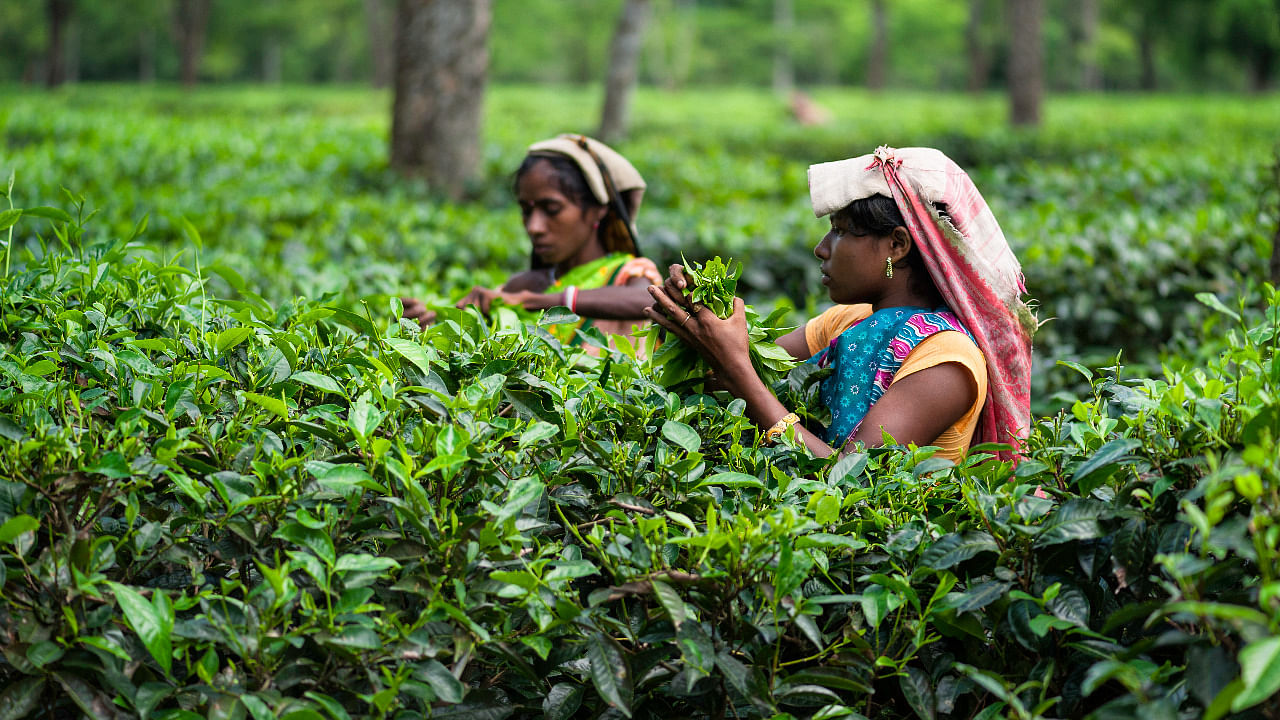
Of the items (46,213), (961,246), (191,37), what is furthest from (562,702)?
(191,37)

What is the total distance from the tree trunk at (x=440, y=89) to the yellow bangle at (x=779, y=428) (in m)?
6.00

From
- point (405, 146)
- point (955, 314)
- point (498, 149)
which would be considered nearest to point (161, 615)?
point (955, 314)

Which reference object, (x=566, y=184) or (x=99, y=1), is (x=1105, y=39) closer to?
(x=99, y=1)

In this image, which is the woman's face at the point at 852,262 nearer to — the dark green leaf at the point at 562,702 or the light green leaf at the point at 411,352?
the light green leaf at the point at 411,352

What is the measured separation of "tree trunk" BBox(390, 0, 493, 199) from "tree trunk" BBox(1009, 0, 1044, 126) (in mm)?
9654

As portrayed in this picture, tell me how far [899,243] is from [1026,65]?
1413cm

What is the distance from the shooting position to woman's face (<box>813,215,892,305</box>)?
2387mm

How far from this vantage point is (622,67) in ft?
40.9

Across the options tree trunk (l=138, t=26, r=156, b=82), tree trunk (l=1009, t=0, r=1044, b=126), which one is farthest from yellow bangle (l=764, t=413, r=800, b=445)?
tree trunk (l=138, t=26, r=156, b=82)

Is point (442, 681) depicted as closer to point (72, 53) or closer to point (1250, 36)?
point (1250, 36)

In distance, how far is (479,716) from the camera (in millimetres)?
1683

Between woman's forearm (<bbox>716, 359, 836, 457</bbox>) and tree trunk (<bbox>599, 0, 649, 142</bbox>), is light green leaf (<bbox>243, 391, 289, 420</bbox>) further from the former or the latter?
tree trunk (<bbox>599, 0, 649, 142</bbox>)

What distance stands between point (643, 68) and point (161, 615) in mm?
54661

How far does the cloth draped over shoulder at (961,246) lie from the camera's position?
90.7 inches
